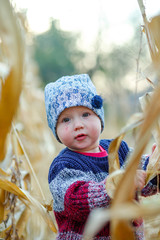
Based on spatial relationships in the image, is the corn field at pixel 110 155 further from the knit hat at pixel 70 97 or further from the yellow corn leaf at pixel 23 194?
the knit hat at pixel 70 97

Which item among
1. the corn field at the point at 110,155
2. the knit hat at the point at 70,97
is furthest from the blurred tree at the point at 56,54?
the knit hat at the point at 70,97

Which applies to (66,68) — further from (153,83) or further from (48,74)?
(153,83)

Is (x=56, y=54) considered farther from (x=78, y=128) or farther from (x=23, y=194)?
(x=23, y=194)

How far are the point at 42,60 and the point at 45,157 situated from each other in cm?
1017

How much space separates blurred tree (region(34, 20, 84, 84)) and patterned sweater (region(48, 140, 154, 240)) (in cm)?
1239

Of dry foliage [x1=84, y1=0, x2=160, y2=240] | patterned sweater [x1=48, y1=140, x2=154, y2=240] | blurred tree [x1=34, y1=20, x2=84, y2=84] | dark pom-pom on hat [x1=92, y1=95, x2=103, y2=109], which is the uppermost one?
blurred tree [x1=34, y1=20, x2=84, y2=84]

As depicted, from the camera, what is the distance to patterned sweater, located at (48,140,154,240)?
0.96 metres

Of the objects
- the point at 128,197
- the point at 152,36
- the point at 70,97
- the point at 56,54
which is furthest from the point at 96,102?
the point at 56,54

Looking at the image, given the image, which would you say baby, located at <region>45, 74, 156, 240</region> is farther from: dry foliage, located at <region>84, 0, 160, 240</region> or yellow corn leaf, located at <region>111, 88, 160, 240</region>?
yellow corn leaf, located at <region>111, 88, 160, 240</region>

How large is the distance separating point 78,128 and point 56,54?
43.0ft

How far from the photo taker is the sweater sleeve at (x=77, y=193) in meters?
0.95

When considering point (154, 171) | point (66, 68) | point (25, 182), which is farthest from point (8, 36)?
point (66, 68)

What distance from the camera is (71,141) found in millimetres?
1162

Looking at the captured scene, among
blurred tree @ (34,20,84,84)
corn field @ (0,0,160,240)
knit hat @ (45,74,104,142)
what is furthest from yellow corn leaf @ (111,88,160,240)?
blurred tree @ (34,20,84,84)
